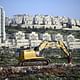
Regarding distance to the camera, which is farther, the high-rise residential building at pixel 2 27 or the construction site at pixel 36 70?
the high-rise residential building at pixel 2 27

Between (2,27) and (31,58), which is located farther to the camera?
(2,27)

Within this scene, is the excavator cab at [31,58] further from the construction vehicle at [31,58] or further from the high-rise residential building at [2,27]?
the high-rise residential building at [2,27]

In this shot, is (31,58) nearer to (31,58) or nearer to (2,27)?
(31,58)

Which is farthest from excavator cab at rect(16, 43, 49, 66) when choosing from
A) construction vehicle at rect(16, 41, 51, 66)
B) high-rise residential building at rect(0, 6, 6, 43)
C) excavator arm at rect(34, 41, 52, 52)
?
high-rise residential building at rect(0, 6, 6, 43)

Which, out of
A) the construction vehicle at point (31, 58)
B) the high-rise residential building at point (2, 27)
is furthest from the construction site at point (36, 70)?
the high-rise residential building at point (2, 27)

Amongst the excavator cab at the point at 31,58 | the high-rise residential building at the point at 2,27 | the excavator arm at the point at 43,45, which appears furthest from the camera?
the high-rise residential building at the point at 2,27

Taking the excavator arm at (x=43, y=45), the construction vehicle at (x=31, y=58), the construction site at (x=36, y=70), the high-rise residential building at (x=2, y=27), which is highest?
the high-rise residential building at (x=2, y=27)

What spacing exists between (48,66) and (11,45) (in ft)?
66.5

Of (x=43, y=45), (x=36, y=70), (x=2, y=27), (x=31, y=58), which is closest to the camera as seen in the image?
(x=36, y=70)

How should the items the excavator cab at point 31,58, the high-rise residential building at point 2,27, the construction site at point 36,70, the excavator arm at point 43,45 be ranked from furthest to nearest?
the high-rise residential building at point 2,27 → the excavator arm at point 43,45 → the excavator cab at point 31,58 → the construction site at point 36,70

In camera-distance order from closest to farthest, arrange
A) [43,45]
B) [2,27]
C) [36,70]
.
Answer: [36,70]
[43,45]
[2,27]

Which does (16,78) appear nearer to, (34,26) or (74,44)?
(74,44)

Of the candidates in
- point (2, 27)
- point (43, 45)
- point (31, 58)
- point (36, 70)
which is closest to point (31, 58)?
point (31, 58)

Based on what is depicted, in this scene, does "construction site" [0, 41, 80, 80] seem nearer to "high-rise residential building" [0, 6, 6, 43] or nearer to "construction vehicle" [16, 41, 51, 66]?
"construction vehicle" [16, 41, 51, 66]
